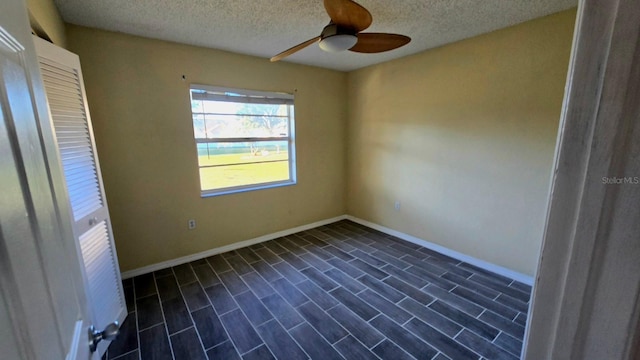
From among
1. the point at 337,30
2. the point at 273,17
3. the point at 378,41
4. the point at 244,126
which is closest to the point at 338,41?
the point at 337,30

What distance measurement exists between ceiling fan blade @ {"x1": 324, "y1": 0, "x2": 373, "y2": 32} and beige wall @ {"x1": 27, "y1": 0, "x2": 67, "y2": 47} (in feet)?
5.39

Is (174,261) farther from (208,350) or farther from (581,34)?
(581,34)

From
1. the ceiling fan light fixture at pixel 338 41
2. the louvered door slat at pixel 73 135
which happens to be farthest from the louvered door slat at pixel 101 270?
the ceiling fan light fixture at pixel 338 41

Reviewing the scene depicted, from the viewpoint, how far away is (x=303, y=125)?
12.5 feet

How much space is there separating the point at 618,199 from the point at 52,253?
103cm

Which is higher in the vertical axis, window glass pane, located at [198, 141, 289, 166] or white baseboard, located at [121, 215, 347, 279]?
window glass pane, located at [198, 141, 289, 166]

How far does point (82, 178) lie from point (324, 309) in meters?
2.07

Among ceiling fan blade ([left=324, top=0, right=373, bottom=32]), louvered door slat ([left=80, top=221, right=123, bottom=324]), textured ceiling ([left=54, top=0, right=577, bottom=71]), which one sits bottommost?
louvered door slat ([left=80, top=221, right=123, bottom=324])

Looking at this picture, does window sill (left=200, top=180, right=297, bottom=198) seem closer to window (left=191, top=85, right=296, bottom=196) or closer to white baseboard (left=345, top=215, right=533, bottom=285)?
window (left=191, top=85, right=296, bottom=196)

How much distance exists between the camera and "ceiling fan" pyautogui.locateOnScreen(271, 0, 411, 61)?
1559 mm

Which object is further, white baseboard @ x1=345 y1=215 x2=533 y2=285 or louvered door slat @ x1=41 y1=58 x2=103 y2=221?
white baseboard @ x1=345 y1=215 x2=533 y2=285

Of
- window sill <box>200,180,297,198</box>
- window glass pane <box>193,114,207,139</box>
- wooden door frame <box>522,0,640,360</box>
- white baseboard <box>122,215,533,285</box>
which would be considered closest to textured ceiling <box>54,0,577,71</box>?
window glass pane <box>193,114,207,139</box>

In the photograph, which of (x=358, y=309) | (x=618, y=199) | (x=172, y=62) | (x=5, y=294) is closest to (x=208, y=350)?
(x=358, y=309)

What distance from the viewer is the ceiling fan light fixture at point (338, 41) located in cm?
181
